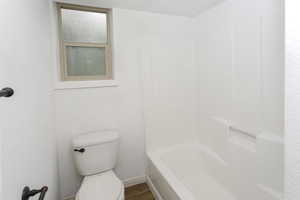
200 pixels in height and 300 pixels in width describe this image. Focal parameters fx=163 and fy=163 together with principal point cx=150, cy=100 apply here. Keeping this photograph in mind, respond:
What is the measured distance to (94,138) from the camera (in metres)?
1.64

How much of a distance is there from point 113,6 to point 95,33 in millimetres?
359

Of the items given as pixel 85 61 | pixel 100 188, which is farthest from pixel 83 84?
pixel 100 188

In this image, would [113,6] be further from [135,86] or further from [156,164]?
[156,164]

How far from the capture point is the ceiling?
1708 mm

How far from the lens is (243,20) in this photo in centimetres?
145

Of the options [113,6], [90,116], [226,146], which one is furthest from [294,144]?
[113,6]

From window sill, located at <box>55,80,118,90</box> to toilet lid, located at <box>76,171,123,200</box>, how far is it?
93cm

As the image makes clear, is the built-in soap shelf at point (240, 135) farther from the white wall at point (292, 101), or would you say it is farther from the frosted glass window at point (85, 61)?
the frosted glass window at point (85, 61)

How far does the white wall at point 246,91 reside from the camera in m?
1.24

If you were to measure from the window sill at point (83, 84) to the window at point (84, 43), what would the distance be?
0.08 metres

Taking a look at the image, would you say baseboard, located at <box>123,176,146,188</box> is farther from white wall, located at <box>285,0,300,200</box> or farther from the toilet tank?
white wall, located at <box>285,0,300,200</box>

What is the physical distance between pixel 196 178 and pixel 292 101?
1.51m

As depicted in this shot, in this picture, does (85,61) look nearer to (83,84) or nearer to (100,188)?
(83,84)

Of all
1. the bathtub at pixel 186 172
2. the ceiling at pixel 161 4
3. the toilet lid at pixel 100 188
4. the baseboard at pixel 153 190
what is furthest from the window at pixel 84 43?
the baseboard at pixel 153 190
